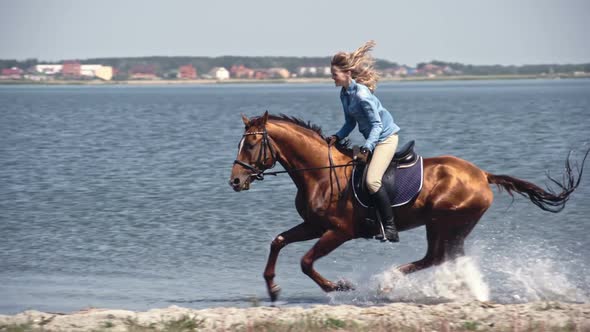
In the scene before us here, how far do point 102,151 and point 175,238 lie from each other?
19955 mm

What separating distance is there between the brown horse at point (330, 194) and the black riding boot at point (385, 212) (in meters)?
0.17

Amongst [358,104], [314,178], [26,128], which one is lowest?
[26,128]

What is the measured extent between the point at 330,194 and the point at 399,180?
2.50 feet

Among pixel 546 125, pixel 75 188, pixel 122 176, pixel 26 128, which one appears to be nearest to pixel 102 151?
pixel 122 176

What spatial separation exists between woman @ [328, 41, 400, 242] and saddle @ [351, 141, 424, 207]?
12cm

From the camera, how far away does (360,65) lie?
10867mm

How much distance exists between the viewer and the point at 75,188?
23344 millimetres

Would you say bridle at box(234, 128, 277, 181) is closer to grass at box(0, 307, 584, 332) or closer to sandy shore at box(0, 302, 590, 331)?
sandy shore at box(0, 302, 590, 331)

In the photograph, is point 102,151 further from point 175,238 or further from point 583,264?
point 583,264

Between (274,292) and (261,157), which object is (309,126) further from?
(274,292)

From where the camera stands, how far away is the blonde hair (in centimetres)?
1075

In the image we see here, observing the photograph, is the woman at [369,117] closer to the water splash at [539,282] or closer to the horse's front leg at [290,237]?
the horse's front leg at [290,237]

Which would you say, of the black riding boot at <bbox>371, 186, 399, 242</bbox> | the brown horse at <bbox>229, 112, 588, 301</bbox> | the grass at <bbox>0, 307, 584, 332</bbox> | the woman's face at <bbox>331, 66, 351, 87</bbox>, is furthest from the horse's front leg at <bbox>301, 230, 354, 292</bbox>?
the grass at <bbox>0, 307, 584, 332</bbox>

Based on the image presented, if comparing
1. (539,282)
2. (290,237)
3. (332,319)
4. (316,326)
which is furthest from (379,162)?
(539,282)
